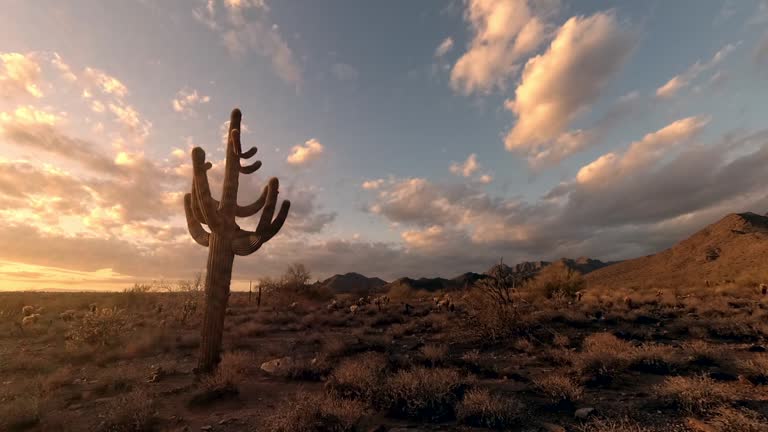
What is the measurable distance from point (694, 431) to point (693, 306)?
55.2 feet

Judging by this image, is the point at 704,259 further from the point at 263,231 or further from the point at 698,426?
the point at 263,231

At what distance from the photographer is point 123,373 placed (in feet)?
34.0

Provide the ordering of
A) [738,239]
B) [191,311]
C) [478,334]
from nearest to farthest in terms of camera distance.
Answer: [478,334], [191,311], [738,239]

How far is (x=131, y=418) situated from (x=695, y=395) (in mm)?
9684

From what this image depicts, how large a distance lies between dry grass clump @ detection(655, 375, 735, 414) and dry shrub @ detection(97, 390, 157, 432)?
903 cm

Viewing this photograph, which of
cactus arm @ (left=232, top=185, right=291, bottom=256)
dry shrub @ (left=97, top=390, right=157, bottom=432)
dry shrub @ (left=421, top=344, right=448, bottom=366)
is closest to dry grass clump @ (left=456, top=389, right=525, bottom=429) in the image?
dry shrub @ (left=421, top=344, right=448, bottom=366)

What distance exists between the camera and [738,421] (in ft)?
16.5

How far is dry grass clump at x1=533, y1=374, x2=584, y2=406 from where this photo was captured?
6760mm

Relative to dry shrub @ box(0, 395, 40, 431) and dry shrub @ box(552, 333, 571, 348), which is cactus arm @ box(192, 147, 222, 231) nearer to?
dry shrub @ box(0, 395, 40, 431)

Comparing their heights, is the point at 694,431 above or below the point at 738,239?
below

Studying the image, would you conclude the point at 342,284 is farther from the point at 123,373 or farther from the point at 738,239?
the point at 123,373

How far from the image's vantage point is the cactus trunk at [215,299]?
33.3 feet

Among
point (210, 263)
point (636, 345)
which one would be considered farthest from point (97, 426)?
point (636, 345)

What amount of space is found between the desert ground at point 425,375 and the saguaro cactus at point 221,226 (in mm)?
1025
